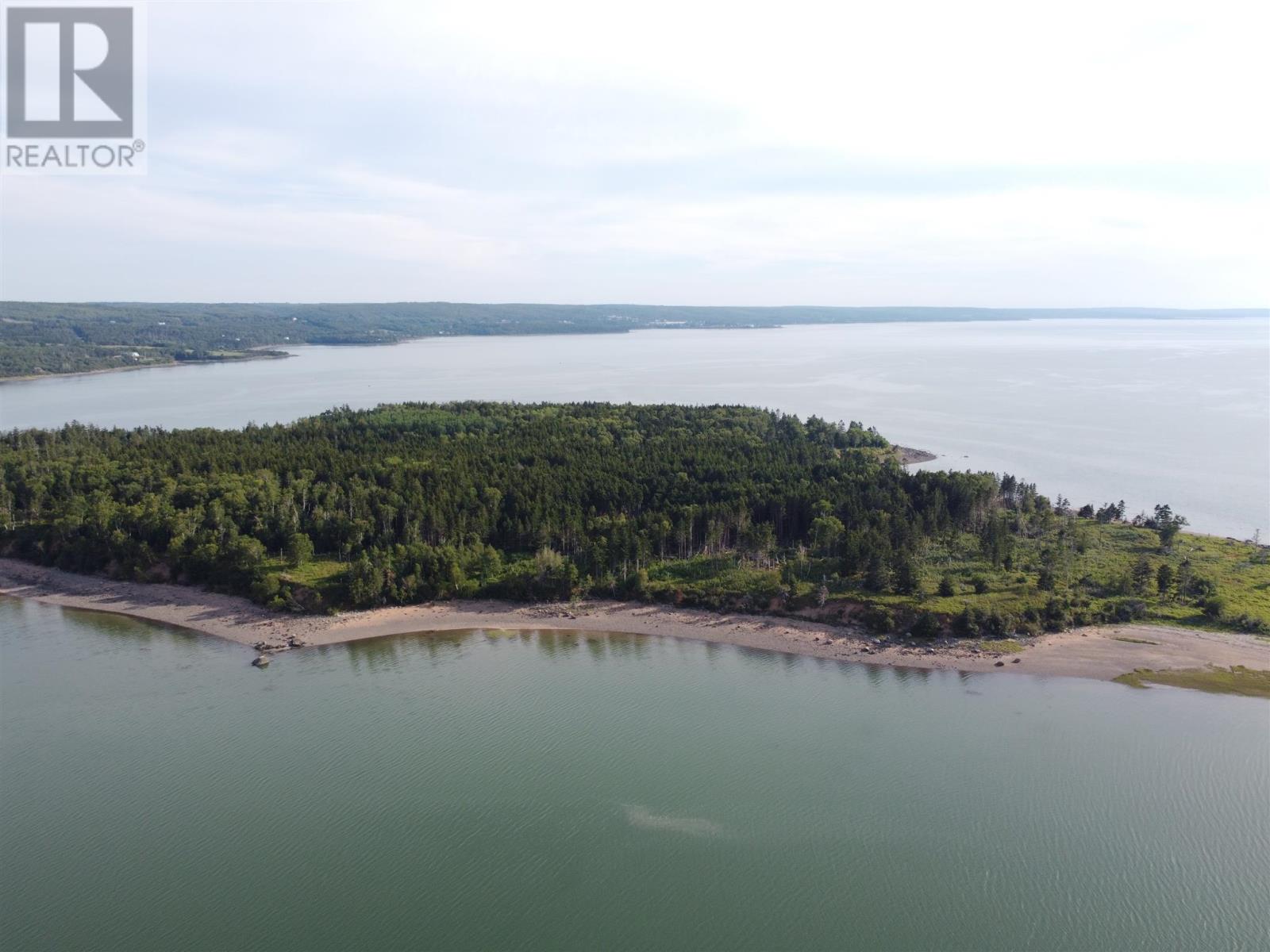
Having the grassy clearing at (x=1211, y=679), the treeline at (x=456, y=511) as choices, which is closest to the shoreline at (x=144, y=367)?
the treeline at (x=456, y=511)

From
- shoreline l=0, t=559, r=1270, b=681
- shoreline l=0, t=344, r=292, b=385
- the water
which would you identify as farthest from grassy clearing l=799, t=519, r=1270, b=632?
shoreline l=0, t=344, r=292, b=385

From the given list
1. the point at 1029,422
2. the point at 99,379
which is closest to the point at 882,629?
the point at 1029,422

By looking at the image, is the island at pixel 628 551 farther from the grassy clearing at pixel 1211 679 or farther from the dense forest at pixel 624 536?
the grassy clearing at pixel 1211 679

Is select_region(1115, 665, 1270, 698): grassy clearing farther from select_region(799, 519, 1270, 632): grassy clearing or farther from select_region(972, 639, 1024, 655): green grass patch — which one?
select_region(972, 639, 1024, 655): green grass patch

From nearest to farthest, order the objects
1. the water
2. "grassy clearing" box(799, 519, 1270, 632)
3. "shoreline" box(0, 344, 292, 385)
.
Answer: "grassy clearing" box(799, 519, 1270, 632) < the water < "shoreline" box(0, 344, 292, 385)

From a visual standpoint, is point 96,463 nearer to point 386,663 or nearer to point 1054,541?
point 386,663
